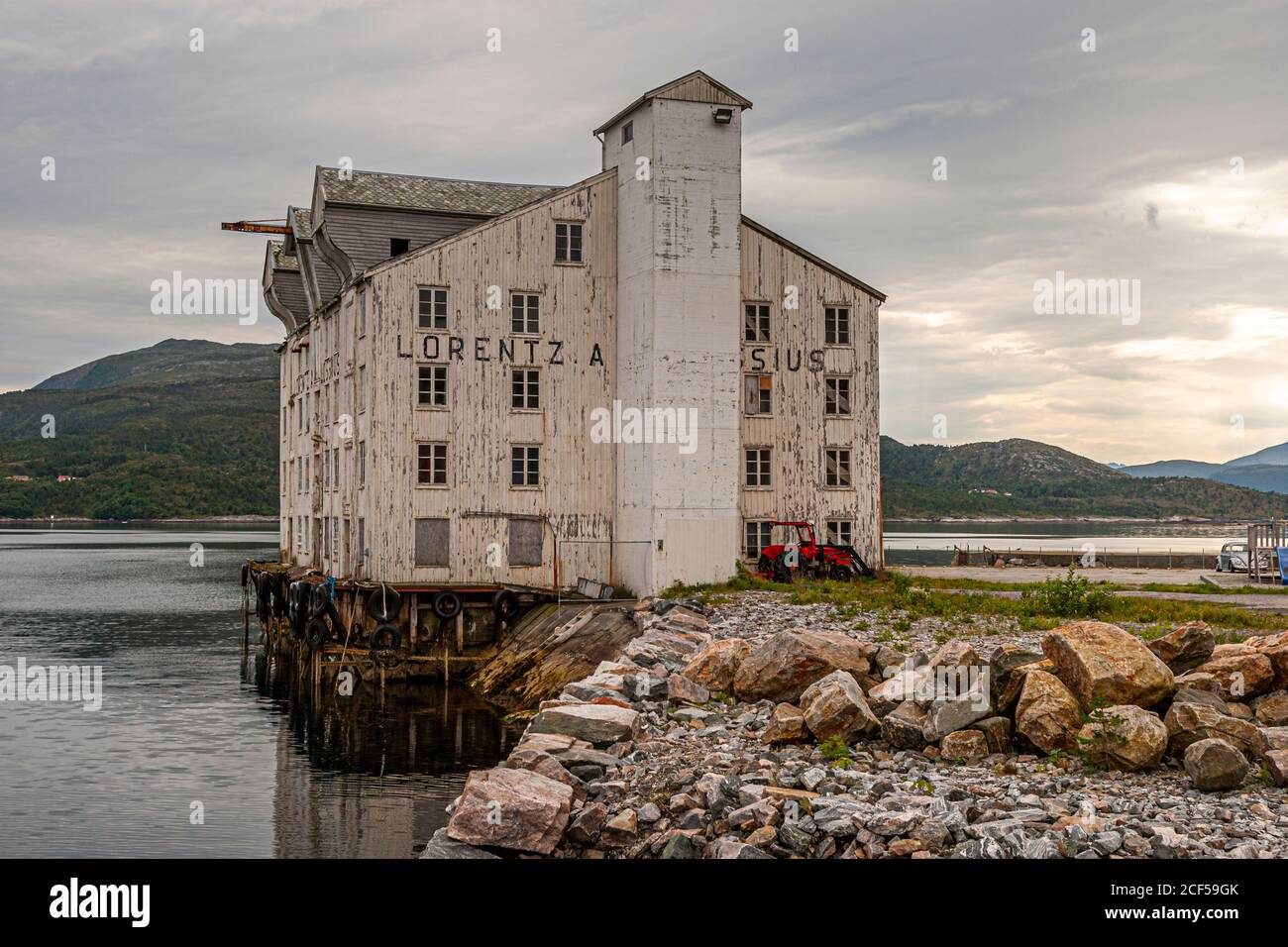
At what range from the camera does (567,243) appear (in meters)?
42.6

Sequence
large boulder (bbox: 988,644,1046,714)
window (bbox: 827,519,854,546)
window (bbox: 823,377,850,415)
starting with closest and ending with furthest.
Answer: large boulder (bbox: 988,644,1046,714) → window (bbox: 827,519,854,546) → window (bbox: 823,377,850,415)

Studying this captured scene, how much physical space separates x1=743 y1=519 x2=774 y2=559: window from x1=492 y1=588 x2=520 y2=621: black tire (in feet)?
28.2

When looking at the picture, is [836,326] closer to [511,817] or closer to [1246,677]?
[1246,677]

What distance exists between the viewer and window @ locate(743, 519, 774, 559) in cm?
4381

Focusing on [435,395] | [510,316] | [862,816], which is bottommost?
[862,816]

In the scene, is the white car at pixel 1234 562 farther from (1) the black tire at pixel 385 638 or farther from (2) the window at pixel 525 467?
(1) the black tire at pixel 385 638

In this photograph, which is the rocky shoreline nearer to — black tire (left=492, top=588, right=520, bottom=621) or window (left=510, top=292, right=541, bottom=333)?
black tire (left=492, top=588, right=520, bottom=621)

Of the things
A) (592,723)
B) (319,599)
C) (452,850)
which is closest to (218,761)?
(319,599)

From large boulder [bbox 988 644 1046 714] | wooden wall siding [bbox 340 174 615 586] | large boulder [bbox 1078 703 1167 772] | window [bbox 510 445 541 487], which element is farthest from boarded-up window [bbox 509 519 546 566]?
large boulder [bbox 1078 703 1167 772]

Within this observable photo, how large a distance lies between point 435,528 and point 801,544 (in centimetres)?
1271

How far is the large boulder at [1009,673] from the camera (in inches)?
744

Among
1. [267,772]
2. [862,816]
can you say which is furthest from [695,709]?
[267,772]
